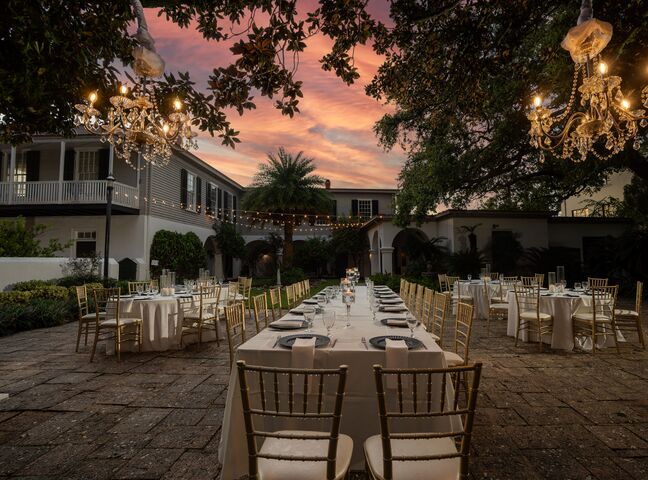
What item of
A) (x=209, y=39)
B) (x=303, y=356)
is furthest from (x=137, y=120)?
(x=303, y=356)

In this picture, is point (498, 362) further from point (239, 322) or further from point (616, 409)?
point (239, 322)

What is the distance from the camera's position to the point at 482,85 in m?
6.60

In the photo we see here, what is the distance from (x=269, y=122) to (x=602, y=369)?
25.4ft

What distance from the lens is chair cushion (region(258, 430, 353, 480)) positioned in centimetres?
182

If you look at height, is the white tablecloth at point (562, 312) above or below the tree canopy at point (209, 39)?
below

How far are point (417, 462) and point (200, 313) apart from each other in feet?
16.7

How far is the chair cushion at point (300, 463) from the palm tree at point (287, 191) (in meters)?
17.2

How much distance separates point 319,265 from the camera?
25531 millimetres

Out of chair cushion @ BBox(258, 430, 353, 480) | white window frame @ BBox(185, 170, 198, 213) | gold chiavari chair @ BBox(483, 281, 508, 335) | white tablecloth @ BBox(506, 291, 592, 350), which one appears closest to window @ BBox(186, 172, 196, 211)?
white window frame @ BBox(185, 170, 198, 213)

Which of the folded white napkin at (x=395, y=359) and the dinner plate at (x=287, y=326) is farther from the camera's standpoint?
the dinner plate at (x=287, y=326)

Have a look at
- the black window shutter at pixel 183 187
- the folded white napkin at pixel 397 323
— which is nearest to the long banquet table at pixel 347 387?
the folded white napkin at pixel 397 323

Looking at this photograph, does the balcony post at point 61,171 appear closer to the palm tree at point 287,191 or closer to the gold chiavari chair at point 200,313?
the palm tree at point 287,191

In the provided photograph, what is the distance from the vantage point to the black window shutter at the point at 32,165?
592 inches

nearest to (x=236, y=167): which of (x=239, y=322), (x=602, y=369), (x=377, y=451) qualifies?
(x=239, y=322)
